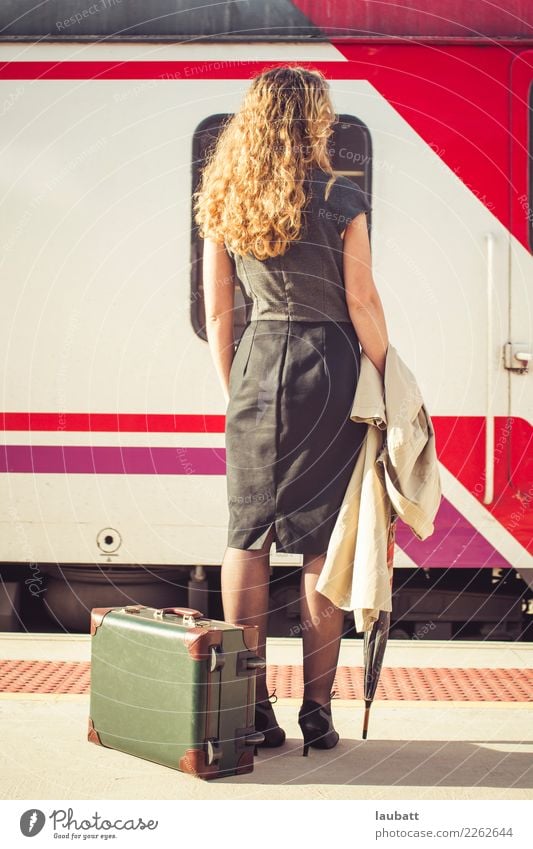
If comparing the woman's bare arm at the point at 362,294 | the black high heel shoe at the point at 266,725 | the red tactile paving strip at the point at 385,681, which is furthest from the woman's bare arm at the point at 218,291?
the red tactile paving strip at the point at 385,681

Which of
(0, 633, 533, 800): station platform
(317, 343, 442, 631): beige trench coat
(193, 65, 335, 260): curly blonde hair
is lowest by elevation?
(0, 633, 533, 800): station platform

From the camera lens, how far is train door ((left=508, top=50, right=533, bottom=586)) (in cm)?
468

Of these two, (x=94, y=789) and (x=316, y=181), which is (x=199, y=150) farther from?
(x=94, y=789)

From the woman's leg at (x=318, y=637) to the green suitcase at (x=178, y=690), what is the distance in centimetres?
21

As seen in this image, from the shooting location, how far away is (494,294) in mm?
4691

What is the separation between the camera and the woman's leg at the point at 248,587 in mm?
3277

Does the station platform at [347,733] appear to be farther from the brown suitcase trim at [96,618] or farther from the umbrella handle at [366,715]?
the brown suitcase trim at [96,618]

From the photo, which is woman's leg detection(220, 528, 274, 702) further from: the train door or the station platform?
the train door

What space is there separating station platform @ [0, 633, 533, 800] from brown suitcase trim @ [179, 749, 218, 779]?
0.16 feet

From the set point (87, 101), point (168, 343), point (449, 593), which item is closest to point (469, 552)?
point (449, 593)

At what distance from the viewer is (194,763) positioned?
2945 mm

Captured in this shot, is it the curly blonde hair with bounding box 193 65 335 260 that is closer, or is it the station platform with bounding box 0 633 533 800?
the station platform with bounding box 0 633 533 800

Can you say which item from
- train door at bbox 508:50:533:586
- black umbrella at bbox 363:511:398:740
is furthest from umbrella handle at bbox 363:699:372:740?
train door at bbox 508:50:533:586

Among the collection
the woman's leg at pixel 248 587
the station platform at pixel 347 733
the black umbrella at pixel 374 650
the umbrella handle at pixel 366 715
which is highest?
the woman's leg at pixel 248 587
